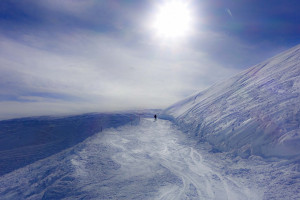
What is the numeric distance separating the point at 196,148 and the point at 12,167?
18.3 m

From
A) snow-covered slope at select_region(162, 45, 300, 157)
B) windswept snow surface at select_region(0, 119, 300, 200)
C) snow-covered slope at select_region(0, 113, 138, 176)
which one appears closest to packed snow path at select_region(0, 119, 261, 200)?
windswept snow surface at select_region(0, 119, 300, 200)

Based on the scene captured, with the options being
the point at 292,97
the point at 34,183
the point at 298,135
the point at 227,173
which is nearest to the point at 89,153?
the point at 34,183

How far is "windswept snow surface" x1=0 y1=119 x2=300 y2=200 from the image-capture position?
9516 millimetres

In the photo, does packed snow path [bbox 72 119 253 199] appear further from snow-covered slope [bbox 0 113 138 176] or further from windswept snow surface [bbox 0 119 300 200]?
snow-covered slope [bbox 0 113 138 176]

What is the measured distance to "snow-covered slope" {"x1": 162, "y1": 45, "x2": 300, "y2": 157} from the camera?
12.8 metres

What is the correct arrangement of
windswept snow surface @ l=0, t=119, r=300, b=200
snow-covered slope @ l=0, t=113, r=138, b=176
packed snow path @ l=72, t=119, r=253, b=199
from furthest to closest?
1. snow-covered slope @ l=0, t=113, r=138, b=176
2. packed snow path @ l=72, t=119, r=253, b=199
3. windswept snow surface @ l=0, t=119, r=300, b=200

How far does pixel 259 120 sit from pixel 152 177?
11.3 meters

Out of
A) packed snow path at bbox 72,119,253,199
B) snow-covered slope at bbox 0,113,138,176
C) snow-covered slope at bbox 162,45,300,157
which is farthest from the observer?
snow-covered slope at bbox 0,113,138,176

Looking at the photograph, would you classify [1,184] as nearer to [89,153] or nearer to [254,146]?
[89,153]

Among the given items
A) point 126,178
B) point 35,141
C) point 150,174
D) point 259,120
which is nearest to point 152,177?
point 150,174

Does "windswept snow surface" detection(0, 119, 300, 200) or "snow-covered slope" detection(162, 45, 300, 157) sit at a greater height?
"snow-covered slope" detection(162, 45, 300, 157)

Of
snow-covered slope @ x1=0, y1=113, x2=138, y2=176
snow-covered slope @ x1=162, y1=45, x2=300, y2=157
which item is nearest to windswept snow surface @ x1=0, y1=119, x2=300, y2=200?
snow-covered slope @ x1=162, y1=45, x2=300, y2=157

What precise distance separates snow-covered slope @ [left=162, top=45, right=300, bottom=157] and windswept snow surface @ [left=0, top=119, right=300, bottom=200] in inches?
62.4

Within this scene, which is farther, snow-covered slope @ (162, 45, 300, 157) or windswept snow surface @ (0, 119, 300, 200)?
snow-covered slope @ (162, 45, 300, 157)
